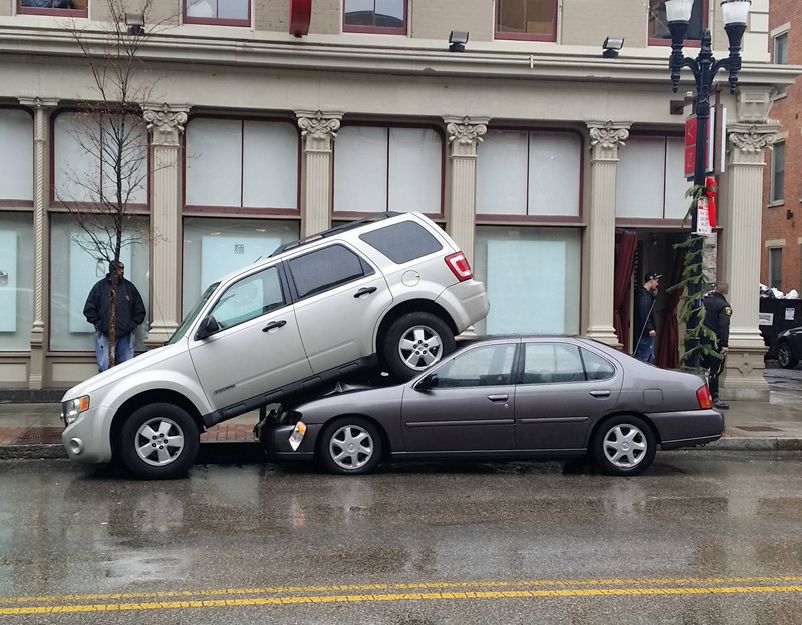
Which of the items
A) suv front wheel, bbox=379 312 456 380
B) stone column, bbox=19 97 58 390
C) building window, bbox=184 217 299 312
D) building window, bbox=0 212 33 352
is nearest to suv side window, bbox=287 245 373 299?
suv front wheel, bbox=379 312 456 380

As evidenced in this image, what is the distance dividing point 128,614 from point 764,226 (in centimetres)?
3195

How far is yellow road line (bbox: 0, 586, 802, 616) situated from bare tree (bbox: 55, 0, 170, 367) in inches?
370

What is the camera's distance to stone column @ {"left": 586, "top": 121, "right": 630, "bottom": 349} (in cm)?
1585

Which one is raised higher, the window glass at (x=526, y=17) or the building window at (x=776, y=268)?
the window glass at (x=526, y=17)

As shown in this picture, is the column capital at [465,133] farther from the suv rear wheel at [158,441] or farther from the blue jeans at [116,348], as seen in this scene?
the suv rear wheel at [158,441]

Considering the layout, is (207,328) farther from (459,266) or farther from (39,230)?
(39,230)

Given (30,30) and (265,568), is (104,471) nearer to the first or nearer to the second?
(265,568)

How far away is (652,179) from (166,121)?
8.30m

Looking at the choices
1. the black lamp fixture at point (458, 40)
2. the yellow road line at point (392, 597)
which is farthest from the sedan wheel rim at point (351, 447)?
the black lamp fixture at point (458, 40)

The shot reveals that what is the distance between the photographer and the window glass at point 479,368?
963 cm

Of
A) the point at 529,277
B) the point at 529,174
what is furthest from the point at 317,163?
the point at 529,277

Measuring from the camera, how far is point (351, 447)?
31.2ft

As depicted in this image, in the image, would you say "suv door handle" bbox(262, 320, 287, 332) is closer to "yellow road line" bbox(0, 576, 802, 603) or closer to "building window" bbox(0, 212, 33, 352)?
"yellow road line" bbox(0, 576, 802, 603)

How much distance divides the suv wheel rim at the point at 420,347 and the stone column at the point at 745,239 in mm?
7825
